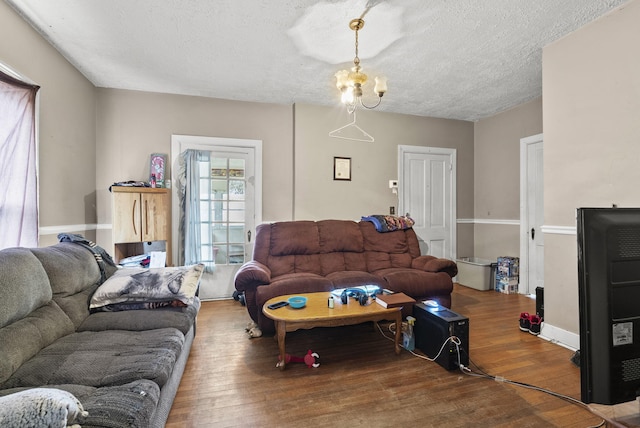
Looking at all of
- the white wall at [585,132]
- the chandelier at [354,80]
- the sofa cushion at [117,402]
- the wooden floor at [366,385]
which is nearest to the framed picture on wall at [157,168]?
the wooden floor at [366,385]

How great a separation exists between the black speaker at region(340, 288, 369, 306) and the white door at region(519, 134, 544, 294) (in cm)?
293

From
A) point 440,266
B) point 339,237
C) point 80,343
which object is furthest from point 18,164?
point 440,266

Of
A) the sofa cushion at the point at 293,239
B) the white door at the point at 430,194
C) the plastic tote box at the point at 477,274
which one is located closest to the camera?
the sofa cushion at the point at 293,239

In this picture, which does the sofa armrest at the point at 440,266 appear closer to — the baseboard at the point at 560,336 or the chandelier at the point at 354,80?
the baseboard at the point at 560,336

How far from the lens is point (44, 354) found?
4.66ft

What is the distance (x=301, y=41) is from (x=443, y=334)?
2.68 m

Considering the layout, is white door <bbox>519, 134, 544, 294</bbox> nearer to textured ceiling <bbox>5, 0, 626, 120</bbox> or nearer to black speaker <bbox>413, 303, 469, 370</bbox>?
textured ceiling <bbox>5, 0, 626, 120</bbox>

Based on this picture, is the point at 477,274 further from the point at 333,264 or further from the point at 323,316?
the point at 323,316

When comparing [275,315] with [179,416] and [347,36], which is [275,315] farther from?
[347,36]

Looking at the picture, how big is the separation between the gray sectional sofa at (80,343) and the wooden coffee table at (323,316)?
2.10ft

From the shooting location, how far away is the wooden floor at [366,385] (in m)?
1.62

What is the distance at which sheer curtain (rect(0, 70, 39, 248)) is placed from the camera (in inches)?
82.5

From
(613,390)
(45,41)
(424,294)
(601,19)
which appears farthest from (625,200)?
(45,41)

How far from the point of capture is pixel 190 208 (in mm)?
3707
